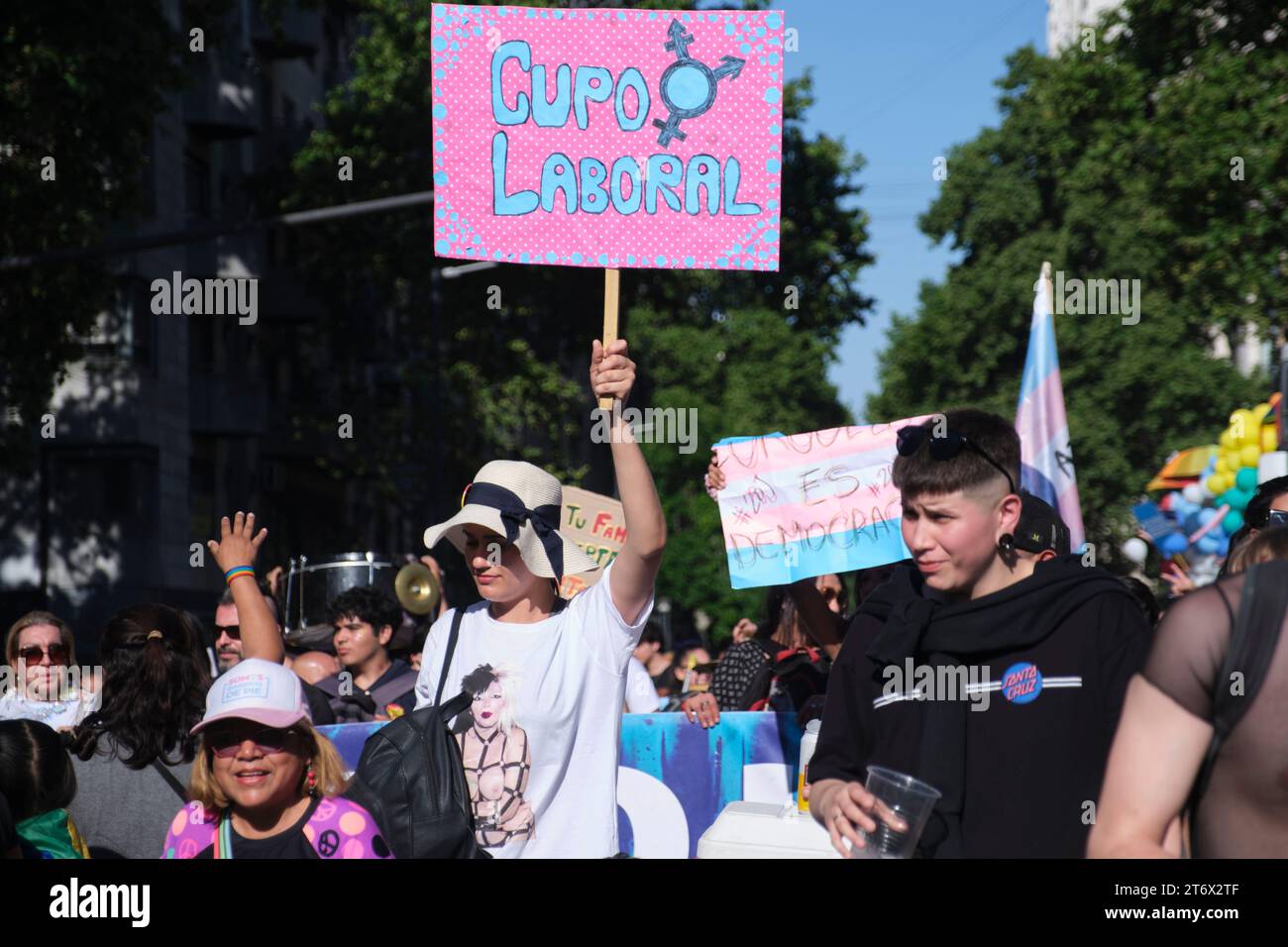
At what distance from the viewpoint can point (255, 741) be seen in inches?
161

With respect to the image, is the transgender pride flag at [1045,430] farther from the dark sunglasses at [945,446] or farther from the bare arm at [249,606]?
the dark sunglasses at [945,446]

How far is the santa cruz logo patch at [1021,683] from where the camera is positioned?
3.47m

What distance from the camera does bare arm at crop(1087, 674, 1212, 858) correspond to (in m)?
2.73

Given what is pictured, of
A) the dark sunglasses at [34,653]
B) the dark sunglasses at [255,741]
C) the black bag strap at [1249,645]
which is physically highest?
the black bag strap at [1249,645]

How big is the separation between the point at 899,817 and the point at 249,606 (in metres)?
2.39

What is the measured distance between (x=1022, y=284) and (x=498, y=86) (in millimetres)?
37381

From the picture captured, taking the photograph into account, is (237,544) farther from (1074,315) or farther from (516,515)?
(1074,315)

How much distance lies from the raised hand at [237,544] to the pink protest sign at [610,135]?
1.07m

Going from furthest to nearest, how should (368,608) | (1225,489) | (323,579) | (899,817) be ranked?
1. (1225,489)
2. (323,579)
3. (368,608)
4. (899,817)

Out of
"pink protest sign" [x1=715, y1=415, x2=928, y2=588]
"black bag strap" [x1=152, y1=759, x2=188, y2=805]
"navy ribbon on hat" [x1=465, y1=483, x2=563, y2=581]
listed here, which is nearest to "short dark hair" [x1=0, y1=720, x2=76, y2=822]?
"black bag strap" [x1=152, y1=759, x2=188, y2=805]

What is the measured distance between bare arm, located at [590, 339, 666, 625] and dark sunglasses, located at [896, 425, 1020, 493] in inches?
28.1

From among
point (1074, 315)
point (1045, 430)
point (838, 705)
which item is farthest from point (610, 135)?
point (1074, 315)

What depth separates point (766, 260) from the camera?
5.05m

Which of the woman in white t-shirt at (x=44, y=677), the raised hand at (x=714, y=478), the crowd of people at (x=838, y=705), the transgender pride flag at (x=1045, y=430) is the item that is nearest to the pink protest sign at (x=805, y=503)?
the raised hand at (x=714, y=478)
